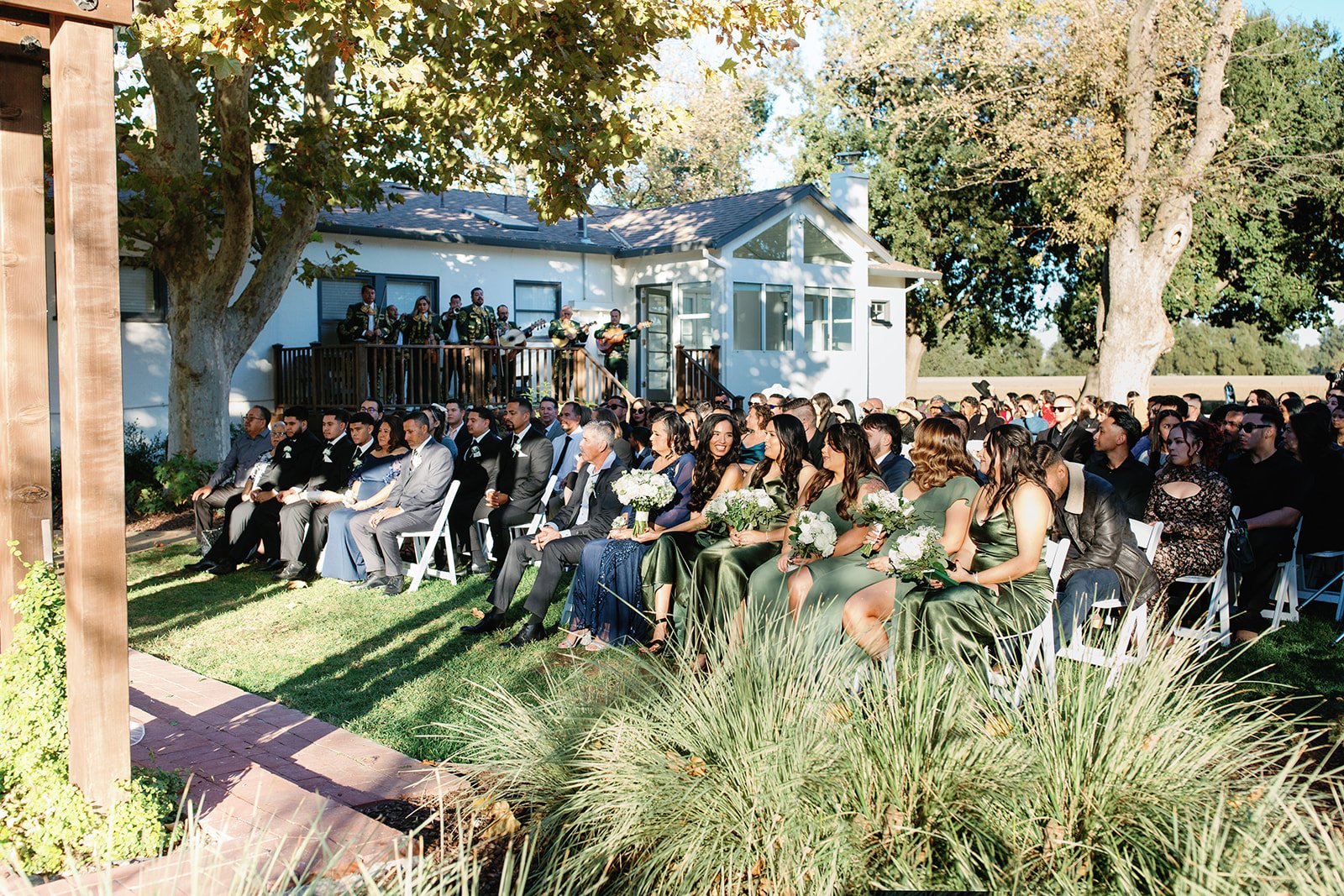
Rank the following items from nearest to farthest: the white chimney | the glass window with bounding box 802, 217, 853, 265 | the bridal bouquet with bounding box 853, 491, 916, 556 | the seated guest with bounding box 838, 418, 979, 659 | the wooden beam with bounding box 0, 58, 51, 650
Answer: the wooden beam with bounding box 0, 58, 51, 650 → the seated guest with bounding box 838, 418, 979, 659 → the bridal bouquet with bounding box 853, 491, 916, 556 → the glass window with bounding box 802, 217, 853, 265 → the white chimney

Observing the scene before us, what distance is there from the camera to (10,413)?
15.9 feet

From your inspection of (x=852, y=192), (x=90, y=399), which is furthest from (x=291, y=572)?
(x=852, y=192)

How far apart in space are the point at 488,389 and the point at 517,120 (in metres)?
9.75

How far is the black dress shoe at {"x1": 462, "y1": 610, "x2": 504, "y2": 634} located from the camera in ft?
27.3

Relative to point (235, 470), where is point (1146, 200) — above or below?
above

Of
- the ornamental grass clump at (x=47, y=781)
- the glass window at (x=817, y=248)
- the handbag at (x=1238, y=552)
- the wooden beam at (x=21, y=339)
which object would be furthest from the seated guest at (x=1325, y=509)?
the glass window at (x=817, y=248)

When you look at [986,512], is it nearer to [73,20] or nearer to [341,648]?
[341,648]

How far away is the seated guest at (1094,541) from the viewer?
6.58 metres

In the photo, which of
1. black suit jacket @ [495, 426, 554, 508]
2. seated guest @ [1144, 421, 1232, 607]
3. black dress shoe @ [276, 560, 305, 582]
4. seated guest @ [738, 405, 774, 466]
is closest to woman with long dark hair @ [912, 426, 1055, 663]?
seated guest @ [1144, 421, 1232, 607]

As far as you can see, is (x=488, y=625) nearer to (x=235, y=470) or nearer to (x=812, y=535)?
(x=812, y=535)

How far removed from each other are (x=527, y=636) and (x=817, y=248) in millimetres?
23373

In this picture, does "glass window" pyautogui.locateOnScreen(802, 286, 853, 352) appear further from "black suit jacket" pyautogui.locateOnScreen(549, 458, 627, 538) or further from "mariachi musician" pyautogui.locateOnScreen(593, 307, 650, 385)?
"black suit jacket" pyautogui.locateOnScreen(549, 458, 627, 538)

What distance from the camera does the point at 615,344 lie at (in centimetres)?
2361

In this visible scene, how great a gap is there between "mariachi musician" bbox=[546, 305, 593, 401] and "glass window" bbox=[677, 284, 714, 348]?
5.35 m
